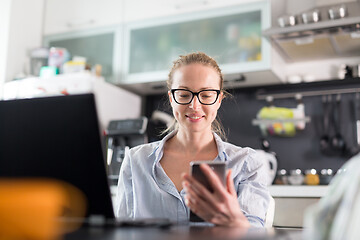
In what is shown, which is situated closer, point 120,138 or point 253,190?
point 253,190

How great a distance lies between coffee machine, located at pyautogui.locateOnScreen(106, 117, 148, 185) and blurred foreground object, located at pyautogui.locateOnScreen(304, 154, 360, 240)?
2.18 m

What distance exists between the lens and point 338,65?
2748 millimetres

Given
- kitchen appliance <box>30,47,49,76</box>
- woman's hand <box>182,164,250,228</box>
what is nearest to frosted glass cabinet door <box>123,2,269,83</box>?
kitchen appliance <box>30,47,49,76</box>

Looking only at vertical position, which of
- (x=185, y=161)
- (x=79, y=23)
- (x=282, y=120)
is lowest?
(x=185, y=161)

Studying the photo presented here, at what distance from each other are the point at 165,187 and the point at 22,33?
2321 mm

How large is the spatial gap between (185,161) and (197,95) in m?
0.22

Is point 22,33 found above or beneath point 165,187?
above

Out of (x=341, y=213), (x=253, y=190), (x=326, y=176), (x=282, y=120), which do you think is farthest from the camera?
(x=282, y=120)

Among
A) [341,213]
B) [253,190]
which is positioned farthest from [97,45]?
[341,213]

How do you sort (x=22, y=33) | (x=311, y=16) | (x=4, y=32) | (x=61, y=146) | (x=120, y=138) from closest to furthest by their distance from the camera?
(x=61, y=146) → (x=311, y=16) → (x=120, y=138) → (x=4, y=32) → (x=22, y=33)

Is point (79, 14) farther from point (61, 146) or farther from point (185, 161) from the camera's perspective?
point (61, 146)

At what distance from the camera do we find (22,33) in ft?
10.2

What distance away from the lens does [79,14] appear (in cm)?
319

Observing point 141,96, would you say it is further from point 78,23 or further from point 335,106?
point 335,106
